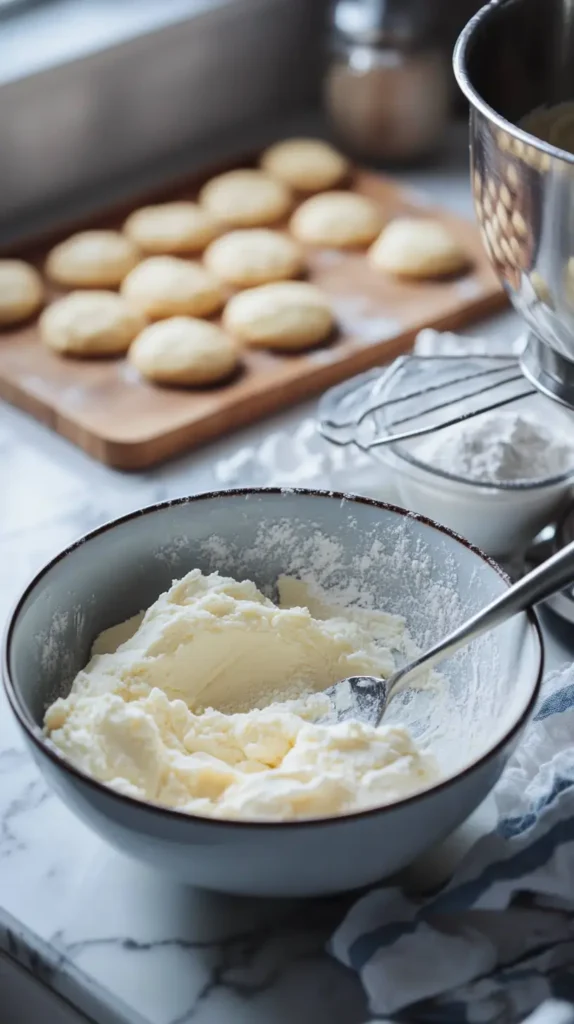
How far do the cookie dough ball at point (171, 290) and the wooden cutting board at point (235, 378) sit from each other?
9 cm

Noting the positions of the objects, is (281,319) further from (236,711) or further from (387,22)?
(236,711)

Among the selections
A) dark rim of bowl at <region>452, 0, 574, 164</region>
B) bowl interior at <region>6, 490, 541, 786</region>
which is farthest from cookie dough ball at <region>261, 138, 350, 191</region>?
bowl interior at <region>6, 490, 541, 786</region>

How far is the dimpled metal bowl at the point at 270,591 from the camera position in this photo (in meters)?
0.59

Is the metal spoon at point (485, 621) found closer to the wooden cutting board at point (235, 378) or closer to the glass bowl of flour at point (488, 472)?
the glass bowl of flour at point (488, 472)

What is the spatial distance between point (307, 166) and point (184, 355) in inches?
17.0

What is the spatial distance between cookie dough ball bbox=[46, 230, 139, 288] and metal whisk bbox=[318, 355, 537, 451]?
36 centimetres

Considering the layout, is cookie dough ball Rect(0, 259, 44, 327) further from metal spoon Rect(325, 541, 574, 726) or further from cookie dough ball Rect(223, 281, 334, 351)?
metal spoon Rect(325, 541, 574, 726)

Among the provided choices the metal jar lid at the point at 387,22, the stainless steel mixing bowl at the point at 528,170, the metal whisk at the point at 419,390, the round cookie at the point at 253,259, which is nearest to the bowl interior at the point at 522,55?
the stainless steel mixing bowl at the point at 528,170

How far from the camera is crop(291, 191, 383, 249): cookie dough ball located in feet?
4.55

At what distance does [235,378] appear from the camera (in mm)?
1192

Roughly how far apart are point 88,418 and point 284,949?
572 millimetres

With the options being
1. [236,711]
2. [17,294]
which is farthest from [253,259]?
[236,711]

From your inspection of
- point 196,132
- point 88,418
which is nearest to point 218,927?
point 88,418

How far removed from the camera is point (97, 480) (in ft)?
3.57
